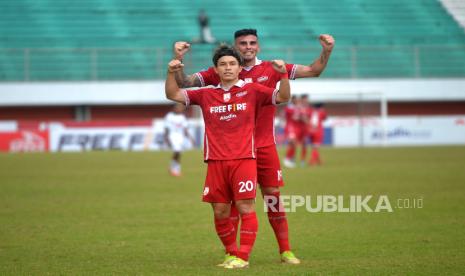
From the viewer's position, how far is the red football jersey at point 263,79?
8820 mm

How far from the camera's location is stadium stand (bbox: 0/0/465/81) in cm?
4122

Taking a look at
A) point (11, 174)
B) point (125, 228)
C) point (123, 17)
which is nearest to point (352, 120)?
point (123, 17)

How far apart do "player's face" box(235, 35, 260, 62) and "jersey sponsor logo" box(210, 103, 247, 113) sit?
62 centimetres

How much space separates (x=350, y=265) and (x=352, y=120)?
33569 mm

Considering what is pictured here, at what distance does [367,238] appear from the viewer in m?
10.6

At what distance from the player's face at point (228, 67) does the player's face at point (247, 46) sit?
0.37 meters

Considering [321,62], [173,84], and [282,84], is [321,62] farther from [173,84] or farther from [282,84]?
[173,84]

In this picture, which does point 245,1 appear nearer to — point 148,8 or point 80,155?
point 148,8

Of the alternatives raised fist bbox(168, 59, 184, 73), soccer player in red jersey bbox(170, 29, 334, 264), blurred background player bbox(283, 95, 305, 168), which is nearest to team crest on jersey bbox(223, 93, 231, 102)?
soccer player in red jersey bbox(170, 29, 334, 264)

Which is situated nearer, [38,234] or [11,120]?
[38,234]

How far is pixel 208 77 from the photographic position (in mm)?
8859

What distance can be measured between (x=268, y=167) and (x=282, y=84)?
106 centimetres

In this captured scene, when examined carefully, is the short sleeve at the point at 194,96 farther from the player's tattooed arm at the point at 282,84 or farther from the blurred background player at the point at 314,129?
the blurred background player at the point at 314,129

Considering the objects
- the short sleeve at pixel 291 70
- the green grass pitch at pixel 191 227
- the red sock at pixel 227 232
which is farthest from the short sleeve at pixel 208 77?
the green grass pitch at pixel 191 227
